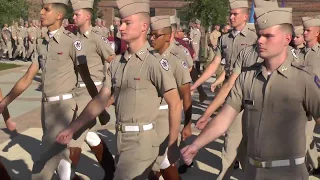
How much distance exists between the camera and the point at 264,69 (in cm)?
391

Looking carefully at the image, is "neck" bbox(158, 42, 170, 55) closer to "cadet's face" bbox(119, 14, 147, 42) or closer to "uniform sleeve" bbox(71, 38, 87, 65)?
"uniform sleeve" bbox(71, 38, 87, 65)

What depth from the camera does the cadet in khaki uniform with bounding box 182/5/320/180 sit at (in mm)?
3824

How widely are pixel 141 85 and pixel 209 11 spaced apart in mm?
31599

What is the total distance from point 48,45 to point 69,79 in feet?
1.35

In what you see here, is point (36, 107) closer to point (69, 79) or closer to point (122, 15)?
point (69, 79)

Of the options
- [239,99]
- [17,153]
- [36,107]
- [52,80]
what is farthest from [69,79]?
[36,107]

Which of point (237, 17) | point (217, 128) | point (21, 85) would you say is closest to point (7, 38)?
point (237, 17)

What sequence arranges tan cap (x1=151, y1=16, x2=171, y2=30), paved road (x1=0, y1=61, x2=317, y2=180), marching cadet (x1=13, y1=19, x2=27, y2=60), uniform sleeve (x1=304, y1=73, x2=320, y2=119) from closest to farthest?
1. uniform sleeve (x1=304, y1=73, x2=320, y2=119)
2. tan cap (x1=151, y1=16, x2=171, y2=30)
3. paved road (x1=0, y1=61, x2=317, y2=180)
4. marching cadet (x1=13, y1=19, x2=27, y2=60)

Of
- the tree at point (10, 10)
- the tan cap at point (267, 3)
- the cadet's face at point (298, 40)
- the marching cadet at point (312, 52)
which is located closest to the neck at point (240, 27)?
the marching cadet at point (312, 52)

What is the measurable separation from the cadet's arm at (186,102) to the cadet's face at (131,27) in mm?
1057

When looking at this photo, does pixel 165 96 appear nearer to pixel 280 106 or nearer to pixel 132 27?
pixel 132 27

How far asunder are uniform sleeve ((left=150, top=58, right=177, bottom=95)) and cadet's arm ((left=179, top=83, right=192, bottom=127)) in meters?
0.72

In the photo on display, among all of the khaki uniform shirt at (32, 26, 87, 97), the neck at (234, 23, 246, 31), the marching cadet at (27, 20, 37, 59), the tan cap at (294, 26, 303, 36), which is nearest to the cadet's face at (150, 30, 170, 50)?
the khaki uniform shirt at (32, 26, 87, 97)

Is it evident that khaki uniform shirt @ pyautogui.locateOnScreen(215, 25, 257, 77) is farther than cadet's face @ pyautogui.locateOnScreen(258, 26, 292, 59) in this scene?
Yes
